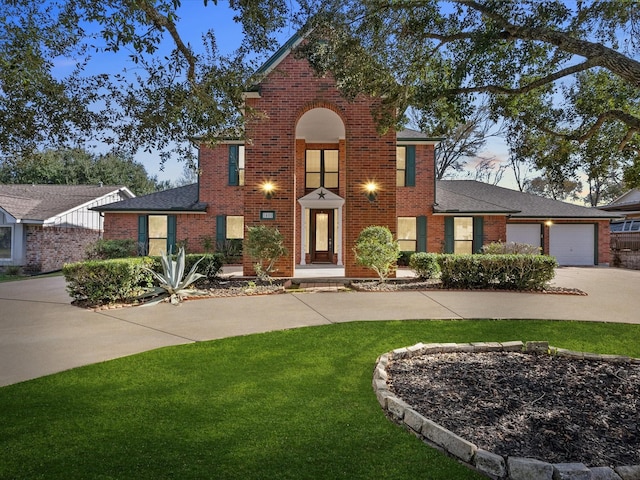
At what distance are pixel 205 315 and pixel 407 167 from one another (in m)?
15.0

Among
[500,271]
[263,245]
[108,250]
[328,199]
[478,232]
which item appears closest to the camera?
[500,271]

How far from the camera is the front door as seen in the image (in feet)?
61.2

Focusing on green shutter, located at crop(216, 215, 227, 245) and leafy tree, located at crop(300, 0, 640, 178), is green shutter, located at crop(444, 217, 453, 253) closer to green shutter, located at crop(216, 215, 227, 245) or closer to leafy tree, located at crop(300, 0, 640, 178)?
green shutter, located at crop(216, 215, 227, 245)

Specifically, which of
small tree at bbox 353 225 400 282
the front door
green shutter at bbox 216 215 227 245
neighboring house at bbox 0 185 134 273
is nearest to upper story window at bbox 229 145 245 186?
green shutter at bbox 216 215 227 245

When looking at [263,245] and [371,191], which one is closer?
[263,245]

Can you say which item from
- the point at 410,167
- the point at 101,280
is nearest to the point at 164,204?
the point at 410,167

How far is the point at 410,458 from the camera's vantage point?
2.87m

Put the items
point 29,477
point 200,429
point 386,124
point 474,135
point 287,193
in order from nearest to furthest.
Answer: point 29,477
point 200,429
point 386,124
point 287,193
point 474,135

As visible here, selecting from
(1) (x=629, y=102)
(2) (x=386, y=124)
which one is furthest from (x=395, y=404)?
(1) (x=629, y=102)

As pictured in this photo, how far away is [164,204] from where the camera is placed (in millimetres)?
20734

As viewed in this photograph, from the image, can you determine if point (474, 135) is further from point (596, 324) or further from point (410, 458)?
point (410, 458)

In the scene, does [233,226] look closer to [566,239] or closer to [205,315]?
[205,315]

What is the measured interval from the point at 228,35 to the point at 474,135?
29317mm

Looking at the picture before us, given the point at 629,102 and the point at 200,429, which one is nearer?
the point at 200,429
